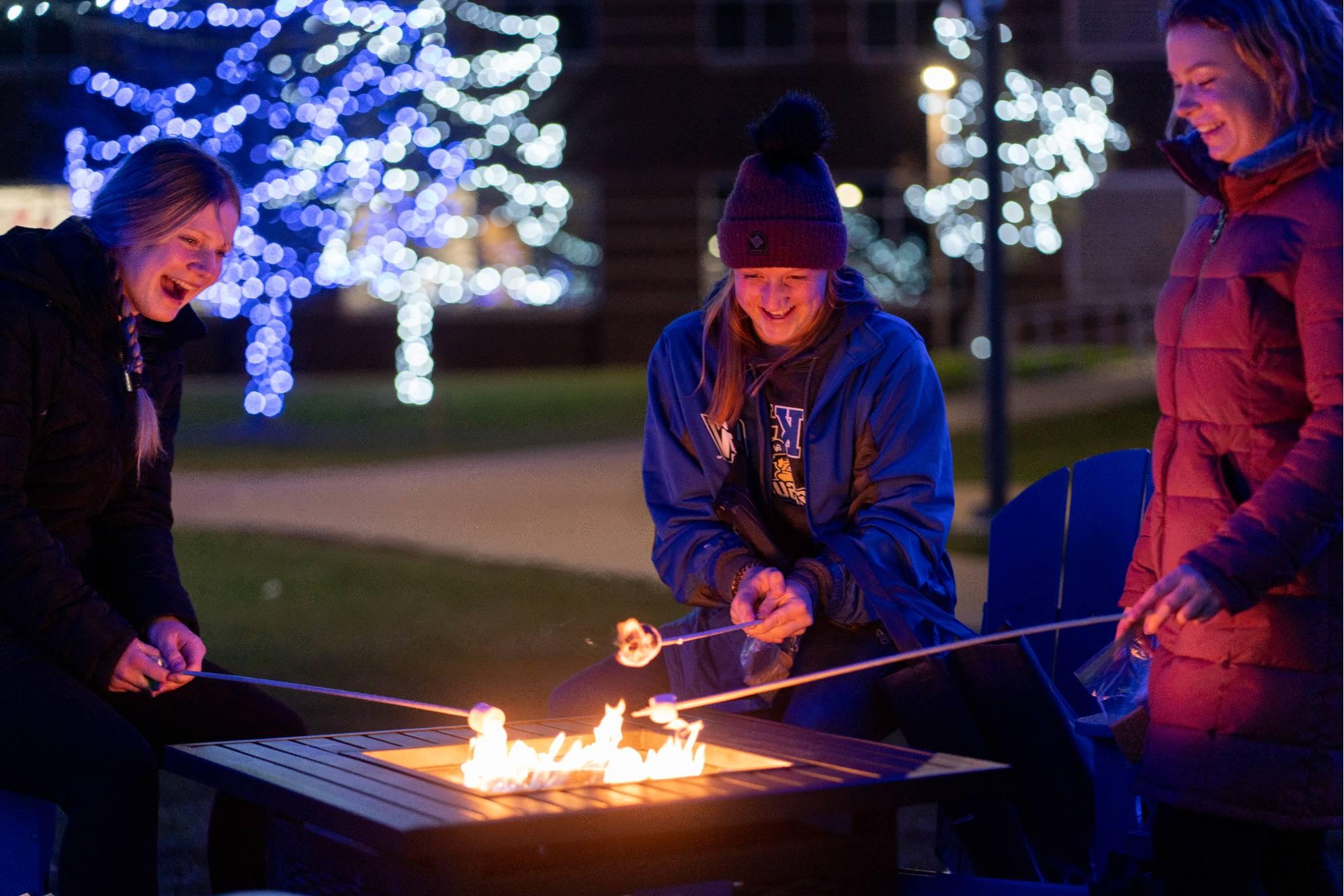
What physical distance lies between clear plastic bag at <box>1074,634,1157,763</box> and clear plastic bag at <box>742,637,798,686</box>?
72 centimetres

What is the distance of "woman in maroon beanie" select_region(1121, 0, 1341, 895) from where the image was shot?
2686 mm

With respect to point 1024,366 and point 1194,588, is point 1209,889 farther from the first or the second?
point 1024,366

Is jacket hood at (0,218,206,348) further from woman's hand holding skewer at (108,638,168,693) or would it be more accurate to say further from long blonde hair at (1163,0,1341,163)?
long blonde hair at (1163,0,1341,163)

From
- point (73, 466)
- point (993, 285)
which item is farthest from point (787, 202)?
point (993, 285)

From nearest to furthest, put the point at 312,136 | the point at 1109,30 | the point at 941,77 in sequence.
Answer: the point at 312,136
the point at 941,77
the point at 1109,30

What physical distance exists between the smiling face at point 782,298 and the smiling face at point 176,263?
3.74ft

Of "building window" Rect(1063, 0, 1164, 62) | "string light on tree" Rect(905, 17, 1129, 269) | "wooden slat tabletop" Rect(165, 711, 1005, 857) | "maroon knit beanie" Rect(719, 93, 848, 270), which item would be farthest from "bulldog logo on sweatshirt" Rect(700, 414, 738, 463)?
"string light on tree" Rect(905, 17, 1129, 269)

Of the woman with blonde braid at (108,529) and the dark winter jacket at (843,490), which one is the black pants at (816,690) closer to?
the dark winter jacket at (843,490)

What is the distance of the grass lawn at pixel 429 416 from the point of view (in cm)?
1627

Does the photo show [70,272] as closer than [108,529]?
Yes

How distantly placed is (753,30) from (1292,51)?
26.0m

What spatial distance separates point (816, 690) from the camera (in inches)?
146

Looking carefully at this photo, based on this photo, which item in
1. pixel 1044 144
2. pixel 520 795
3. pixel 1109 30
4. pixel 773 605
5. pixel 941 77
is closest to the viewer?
pixel 520 795

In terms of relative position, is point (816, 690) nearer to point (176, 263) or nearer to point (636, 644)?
point (636, 644)
